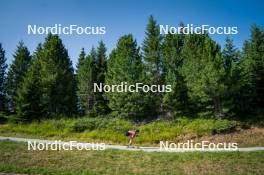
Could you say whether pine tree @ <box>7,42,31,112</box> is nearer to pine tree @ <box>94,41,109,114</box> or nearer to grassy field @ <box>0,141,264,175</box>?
pine tree @ <box>94,41,109,114</box>

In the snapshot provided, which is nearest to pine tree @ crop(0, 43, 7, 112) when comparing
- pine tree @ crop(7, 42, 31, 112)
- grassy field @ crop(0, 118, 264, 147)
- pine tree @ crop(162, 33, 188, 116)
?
pine tree @ crop(7, 42, 31, 112)

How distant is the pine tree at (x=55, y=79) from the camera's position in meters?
39.3

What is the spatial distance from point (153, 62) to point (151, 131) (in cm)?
1142

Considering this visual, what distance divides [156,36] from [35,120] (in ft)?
59.1

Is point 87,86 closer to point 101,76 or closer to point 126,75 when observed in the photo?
point 101,76

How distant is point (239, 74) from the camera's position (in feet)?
107

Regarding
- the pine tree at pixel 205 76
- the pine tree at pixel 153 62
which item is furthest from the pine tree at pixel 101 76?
the pine tree at pixel 205 76

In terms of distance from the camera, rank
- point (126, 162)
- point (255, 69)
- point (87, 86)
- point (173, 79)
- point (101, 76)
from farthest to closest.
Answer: point (101, 76) < point (87, 86) < point (255, 69) < point (173, 79) < point (126, 162)

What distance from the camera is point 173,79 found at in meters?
→ 34.4

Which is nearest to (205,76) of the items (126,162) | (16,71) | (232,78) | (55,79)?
(232,78)

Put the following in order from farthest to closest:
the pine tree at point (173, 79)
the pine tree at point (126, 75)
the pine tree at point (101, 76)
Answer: the pine tree at point (101, 76)
the pine tree at point (126, 75)
the pine tree at point (173, 79)

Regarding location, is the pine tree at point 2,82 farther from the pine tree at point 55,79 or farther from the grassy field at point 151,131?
the grassy field at point 151,131

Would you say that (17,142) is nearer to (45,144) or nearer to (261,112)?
(45,144)

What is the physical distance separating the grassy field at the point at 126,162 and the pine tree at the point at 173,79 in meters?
15.3
